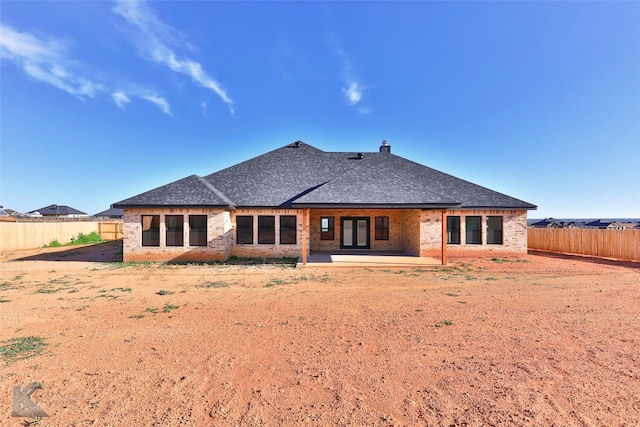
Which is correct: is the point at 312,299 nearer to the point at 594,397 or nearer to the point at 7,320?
the point at 594,397

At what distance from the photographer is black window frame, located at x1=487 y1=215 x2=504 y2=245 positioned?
1781cm

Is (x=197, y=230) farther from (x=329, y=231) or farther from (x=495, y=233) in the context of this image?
(x=495, y=233)

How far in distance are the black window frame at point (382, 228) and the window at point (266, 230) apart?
265 inches

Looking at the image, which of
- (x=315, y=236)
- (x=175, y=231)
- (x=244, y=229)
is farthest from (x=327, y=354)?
(x=315, y=236)

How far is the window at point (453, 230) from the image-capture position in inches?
701

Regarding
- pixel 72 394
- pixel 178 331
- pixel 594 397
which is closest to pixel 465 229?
pixel 594 397

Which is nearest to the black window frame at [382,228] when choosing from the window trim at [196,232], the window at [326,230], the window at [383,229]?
the window at [383,229]

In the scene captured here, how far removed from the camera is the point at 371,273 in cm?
1280

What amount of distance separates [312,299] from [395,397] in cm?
491

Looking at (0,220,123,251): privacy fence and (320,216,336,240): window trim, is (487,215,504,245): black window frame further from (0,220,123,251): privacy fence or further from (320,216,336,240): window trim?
(0,220,123,251): privacy fence

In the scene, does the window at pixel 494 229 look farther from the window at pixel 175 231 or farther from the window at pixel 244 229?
the window at pixel 175 231

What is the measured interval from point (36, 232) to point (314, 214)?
21513 mm

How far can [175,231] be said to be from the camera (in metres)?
16.0

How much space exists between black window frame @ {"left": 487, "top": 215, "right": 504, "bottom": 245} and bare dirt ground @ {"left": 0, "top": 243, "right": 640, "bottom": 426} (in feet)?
24.2
